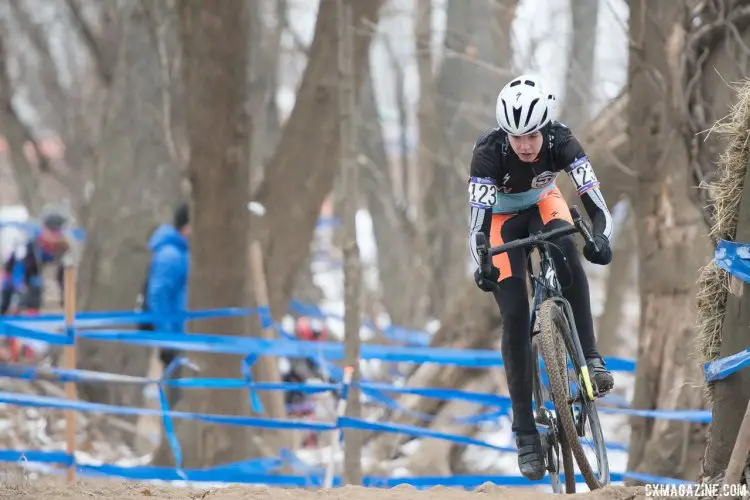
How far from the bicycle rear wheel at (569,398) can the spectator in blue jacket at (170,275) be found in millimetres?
5764

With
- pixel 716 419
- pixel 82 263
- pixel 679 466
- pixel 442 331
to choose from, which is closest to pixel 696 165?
pixel 679 466

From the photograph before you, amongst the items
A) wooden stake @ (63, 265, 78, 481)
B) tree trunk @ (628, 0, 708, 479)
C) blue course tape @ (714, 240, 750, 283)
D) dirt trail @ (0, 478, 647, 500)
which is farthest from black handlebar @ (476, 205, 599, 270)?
wooden stake @ (63, 265, 78, 481)

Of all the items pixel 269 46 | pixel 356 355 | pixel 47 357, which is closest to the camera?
pixel 356 355

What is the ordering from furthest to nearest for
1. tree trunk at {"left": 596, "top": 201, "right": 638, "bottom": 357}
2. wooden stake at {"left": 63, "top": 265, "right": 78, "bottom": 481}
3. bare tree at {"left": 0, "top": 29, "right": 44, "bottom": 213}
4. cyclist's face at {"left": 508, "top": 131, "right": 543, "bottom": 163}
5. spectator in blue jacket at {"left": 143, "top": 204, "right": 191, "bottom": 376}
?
1. bare tree at {"left": 0, "top": 29, "right": 44, "bottom": 213}
2. tree trunk at {"left": 596, "top": 201, "right": 638, "bottom": 357}
3. spectator in blue jacket at {"left": 143, "top": 204, "right": 191, "bottom": 376}
4. wooden stake at {"left": 63, "top": 265, "right": 78, "bottom": 481}
5. cyclist's face at {"left": 508, "top": 131, "right": 543, "bottom": 163}

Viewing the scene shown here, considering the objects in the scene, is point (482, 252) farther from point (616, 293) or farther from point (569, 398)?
point (616, 293)

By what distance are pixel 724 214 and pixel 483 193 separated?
1245mm

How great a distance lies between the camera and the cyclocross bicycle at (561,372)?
562 cm

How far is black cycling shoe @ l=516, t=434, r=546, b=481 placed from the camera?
231 inches

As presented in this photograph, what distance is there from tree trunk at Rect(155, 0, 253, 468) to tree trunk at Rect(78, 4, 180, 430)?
13.5 feet

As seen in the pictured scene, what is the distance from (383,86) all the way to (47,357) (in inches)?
766

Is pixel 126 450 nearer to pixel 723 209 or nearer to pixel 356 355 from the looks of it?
pixel 356 355

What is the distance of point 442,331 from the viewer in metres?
12.1

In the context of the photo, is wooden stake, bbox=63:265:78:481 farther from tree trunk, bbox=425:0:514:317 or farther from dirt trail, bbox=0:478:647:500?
tree trunk, bbox=425:0:514:317

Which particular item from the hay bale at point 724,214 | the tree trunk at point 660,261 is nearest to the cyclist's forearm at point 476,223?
the hay bale at point 724,214
